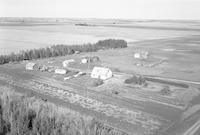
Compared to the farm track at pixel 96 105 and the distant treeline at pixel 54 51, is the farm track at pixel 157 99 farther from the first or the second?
the distant treeline at pixel 54 51

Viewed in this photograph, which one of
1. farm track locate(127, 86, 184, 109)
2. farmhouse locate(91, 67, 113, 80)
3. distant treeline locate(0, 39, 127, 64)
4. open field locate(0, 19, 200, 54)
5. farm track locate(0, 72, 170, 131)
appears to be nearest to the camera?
farm track locate(0, 72, 170, 131)

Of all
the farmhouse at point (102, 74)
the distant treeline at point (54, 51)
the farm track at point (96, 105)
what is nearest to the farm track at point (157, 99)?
the farm track at point (96, 105)

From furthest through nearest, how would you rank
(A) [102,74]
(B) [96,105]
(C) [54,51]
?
(C) [54,51]
(A) [102,74]
(B) [96,105]

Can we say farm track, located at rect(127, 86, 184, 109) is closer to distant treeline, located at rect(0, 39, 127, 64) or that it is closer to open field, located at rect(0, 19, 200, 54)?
distant treeline, located at rect(0, 39, 127, 64)

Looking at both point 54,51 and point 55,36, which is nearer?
point 54,51

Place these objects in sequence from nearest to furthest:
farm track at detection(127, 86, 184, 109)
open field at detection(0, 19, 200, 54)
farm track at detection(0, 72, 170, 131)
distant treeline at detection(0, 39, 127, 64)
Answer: farm track at detection(0, 72, 170, 131)
farm track at detection(127, 86, 184, 109)
distant treeline at detection(0, 39, 127, 64)
open field at detection(0, 19, 200, 54)

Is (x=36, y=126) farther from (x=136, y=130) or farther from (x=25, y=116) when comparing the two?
(x=136, y=130)

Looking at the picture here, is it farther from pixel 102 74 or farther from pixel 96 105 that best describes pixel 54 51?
pixel 96 105

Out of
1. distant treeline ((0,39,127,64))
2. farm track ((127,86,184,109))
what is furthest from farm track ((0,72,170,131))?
distant treeline ((0,39,127,64))

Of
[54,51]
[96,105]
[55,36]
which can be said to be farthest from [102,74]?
[55,36]
